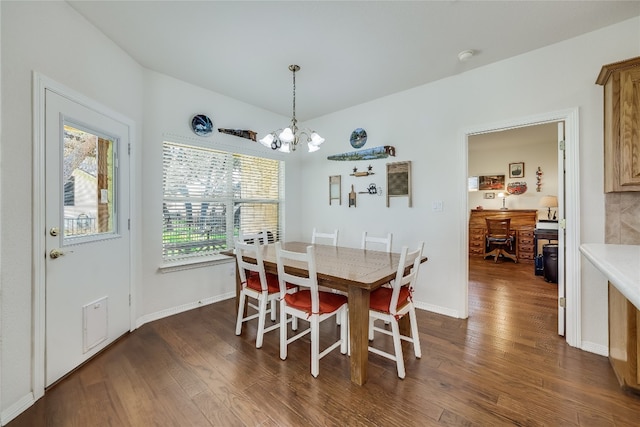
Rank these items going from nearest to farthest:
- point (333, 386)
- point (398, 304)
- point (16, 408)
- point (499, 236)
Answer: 1. point (16, 408)
2. point (333, 386)
3. point (398, 304)
4. point (499, 236)

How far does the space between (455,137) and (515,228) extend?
4185 millimetres

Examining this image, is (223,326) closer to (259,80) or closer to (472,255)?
(259,80)

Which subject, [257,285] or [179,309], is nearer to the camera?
[257,285]

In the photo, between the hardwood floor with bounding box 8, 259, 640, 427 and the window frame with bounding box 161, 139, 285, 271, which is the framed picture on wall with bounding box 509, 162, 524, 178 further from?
the window frame with bounding box 161, 139, 285, 271

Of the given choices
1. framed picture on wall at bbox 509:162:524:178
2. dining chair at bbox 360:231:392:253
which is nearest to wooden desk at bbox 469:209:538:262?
framed picture on wall at bbox 509:162:524:178

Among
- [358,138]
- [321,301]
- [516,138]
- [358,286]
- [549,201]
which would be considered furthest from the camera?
[516,138]

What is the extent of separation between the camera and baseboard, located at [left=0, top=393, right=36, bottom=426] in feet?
4.91

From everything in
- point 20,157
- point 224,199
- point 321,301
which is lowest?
point 321,301

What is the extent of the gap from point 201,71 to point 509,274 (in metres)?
5.56

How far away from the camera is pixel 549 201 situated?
17.2 feet

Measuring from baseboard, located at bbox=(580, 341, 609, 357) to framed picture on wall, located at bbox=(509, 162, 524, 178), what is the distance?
4.81m

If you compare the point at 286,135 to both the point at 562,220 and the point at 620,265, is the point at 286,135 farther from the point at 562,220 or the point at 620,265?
the point at 562,220

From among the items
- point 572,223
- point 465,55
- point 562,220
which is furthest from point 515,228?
point 465,55

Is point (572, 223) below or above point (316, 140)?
below
